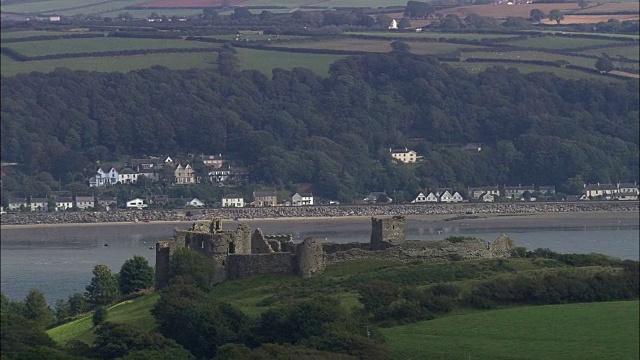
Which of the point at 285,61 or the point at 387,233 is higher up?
the point at 285,61

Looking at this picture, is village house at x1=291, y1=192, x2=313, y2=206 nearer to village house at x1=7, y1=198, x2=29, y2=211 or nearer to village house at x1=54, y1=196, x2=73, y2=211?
village house at x1=54, y1=196, x2=73, y2=211

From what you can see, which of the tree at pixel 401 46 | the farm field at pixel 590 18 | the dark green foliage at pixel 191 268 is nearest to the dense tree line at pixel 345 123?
the tree at pixel 401 46

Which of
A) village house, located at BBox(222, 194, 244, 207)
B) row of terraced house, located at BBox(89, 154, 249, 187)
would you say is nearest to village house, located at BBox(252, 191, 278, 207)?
village house, located at BBox(222, 194, 244, 207)

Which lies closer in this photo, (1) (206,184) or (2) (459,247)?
(2) (459,247)

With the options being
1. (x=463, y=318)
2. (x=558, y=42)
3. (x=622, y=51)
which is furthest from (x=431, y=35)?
(x=463, y=318)

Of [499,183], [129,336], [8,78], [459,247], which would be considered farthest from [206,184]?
[129,336]

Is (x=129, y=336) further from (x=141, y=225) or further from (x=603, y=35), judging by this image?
(x=603, y=35)

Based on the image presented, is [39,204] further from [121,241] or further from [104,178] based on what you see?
[121,241]
